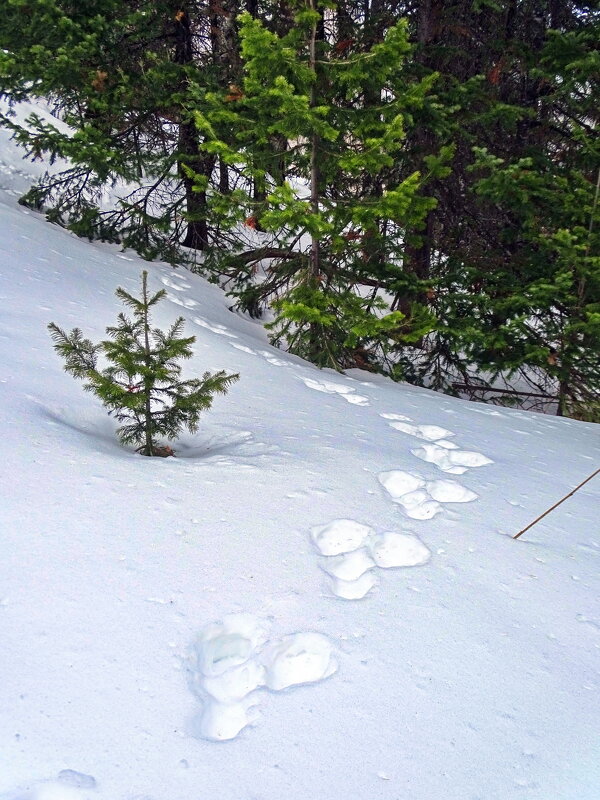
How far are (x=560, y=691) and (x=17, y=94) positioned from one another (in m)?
9.60

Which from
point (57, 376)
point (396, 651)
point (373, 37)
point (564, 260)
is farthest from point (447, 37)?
point (396, 651)

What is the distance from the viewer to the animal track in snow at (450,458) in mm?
4043

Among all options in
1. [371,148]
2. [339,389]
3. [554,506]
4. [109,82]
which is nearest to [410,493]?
[554,506]

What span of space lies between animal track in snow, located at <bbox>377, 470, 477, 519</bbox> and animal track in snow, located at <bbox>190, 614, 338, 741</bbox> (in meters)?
1.29

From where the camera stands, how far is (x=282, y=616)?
2297 millimetres

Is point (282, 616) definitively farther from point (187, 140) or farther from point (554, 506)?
point (187, 140)

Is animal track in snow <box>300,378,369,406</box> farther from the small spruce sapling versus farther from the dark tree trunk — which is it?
the dark tree trunk

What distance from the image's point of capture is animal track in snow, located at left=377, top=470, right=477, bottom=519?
332cm

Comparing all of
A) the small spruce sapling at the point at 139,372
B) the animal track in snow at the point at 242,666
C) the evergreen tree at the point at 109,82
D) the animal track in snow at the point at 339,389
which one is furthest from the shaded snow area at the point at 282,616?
the evergreen tree at the point at 109,82

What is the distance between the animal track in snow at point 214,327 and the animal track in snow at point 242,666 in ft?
16.4

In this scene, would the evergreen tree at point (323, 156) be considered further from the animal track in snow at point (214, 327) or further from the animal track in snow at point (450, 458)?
the animal track in snow at point (450, 458)

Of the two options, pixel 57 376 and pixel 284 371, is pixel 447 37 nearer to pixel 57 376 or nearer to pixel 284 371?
pixel 284 371

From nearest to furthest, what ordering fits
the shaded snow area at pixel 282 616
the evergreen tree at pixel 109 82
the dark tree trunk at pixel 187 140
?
the shaded snow area at pixel 282 616 < the evergreen tree at pixel 109 82 < the dark tree trunk at pixel 187 140

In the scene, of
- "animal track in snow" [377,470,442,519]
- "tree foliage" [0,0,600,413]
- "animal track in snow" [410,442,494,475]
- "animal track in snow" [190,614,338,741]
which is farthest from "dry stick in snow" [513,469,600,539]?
"tree foliage" [0,0,600,413]
